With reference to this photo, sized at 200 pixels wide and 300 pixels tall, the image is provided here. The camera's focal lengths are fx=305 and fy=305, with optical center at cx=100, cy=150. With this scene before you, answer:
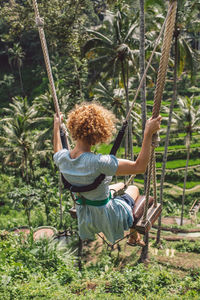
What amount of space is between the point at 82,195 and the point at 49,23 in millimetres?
21944

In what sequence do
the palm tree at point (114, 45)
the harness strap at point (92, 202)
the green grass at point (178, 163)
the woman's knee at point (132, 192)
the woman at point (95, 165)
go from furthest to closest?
the green grass at point (178, 163) < the palm tree at point (114, 45) < the woman's knee at point (132, 192) < the harness strap at point (92, 202) < the woman at point (95, 165)

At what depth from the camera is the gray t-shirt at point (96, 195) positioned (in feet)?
7.04

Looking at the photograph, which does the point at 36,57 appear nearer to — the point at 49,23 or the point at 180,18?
the point at 49,23

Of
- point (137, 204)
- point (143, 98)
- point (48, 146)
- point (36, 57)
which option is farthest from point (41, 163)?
point (137, 204)

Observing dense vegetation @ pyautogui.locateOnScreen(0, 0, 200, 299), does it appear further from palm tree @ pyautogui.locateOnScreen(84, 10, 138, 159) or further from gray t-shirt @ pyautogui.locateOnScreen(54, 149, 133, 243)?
gray t-shirt @ pyautogui.locateOnScreen(54, 149, 133, 243)

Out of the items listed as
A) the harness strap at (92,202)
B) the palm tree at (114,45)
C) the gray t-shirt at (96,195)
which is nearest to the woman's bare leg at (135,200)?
the gray t-shirt at (96,195)

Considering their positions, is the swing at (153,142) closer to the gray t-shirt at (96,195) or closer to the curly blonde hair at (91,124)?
the gray t-shirt at (96,195)

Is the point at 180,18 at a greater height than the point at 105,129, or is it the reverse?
the point at 180,18

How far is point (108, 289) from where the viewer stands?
5.72 m

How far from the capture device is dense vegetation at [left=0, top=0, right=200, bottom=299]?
18.4ft

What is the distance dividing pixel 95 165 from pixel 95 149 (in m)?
11.5

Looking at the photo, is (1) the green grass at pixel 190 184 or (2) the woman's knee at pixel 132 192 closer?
(2) the woman's knee at pixel 132 192

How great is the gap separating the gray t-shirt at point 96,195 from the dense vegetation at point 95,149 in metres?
2.36

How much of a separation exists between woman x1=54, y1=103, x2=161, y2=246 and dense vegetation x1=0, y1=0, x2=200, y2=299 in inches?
95.2
